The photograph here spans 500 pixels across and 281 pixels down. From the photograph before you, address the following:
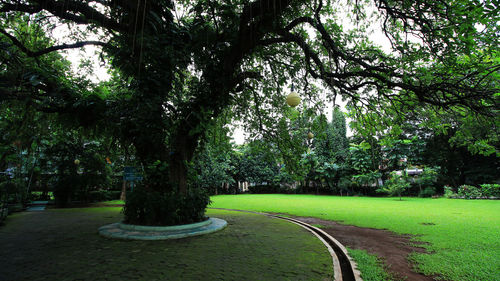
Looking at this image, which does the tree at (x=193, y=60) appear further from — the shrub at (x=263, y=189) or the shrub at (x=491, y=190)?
the shrub at (x=263, y=189)

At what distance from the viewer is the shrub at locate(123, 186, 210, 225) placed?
6012 mm

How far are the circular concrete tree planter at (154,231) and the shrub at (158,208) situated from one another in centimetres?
26

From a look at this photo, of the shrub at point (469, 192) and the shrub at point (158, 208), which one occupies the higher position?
the shrub at point (158, 208)

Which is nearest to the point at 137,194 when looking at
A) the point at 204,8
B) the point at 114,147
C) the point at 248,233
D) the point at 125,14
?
the point at 114,147

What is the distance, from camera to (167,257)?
4.02 meters

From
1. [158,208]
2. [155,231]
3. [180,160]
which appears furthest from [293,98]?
[155,231]

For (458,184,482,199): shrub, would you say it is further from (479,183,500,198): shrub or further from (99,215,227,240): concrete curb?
(99,215,227,240): concrete curb

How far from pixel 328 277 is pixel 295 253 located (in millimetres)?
1186

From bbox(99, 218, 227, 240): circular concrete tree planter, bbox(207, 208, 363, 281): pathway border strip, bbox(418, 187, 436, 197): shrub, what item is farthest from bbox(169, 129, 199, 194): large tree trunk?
bbox(418, 187, 436, 197): shrub

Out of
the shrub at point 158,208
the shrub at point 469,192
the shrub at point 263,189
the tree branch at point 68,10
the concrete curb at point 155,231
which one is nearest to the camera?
the tree branch at point 68,10

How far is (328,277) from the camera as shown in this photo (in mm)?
3131

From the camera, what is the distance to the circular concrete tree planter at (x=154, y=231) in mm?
5359

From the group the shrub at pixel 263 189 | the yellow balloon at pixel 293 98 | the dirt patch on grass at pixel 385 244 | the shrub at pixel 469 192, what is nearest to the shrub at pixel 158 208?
the yellow balloon at pixel 293 98

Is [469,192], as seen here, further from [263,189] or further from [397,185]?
[263,189]
